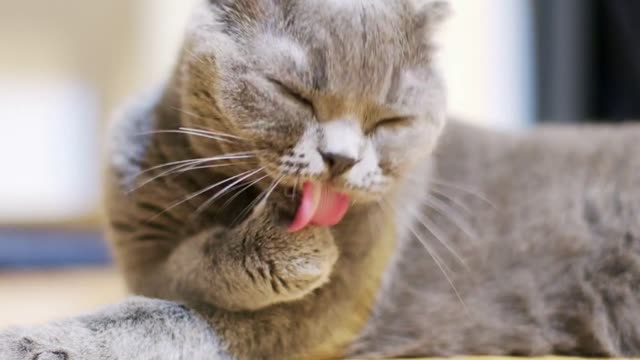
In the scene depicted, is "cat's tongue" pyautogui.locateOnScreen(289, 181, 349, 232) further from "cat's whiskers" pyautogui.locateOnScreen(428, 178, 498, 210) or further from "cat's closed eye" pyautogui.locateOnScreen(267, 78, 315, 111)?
"cat's whiskers" pyautogui.locateOnScreen(428, 178, 498, 210)

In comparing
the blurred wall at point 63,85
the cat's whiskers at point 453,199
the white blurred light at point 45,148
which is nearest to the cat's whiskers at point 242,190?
the cat's whiskers at point 453,199

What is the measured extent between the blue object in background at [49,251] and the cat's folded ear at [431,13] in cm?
188

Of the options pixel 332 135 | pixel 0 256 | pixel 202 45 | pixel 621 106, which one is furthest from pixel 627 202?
pixel 0 256

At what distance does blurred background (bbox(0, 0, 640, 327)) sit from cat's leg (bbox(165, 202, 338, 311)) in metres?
0.65

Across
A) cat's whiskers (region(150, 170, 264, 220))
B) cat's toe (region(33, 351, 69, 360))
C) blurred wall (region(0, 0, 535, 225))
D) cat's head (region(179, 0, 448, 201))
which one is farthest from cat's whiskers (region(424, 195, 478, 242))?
blurred wall (region(0, 0, 535, 225))

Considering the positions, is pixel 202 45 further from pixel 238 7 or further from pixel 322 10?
pixel 322 10

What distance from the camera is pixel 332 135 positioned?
97cm

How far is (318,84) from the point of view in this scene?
0.97m

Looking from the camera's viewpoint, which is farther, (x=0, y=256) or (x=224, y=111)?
(x=0, y=256)

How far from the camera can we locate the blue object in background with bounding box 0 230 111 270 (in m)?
2.71

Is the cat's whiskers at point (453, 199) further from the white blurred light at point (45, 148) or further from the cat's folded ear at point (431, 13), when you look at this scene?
the white blurred light at point (45, 148)

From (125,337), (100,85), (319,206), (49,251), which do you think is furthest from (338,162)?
(100,85)

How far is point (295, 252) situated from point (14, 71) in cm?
261

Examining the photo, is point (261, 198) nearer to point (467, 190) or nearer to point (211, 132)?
point (211, 132)
